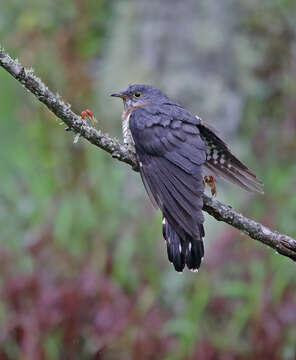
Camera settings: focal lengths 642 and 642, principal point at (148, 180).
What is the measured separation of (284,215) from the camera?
5961 millimetres

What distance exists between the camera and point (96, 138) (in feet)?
8.62

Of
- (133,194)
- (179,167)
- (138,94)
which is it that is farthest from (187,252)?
(133,194)

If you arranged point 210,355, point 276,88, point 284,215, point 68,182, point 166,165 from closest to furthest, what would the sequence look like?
point 166,165 → point 210,355 → point 284,215 → point 68,182 → point 276,88

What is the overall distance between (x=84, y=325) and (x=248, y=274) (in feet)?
4.64

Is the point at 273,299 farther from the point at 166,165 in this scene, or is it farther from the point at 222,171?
the point at 166,165

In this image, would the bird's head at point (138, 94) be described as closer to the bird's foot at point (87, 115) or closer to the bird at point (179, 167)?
the bird at point (179, 167)

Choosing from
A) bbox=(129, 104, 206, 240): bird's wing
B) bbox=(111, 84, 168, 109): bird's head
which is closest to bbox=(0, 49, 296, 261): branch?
bbox=(129, 104, 206, 240): bird's wing

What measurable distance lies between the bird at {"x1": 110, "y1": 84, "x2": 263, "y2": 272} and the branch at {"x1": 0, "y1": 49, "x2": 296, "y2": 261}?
0.65 feet

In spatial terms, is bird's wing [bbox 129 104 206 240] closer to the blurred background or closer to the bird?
the bird

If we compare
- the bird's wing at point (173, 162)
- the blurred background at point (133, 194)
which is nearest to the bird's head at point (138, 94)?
the bird's wing at point (173, 162)

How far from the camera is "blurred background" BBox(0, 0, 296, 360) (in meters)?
4.75

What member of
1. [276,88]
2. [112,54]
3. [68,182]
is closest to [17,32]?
[112,54]

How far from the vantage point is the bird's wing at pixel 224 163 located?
336cm

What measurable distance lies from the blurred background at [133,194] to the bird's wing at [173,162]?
1.85 m
